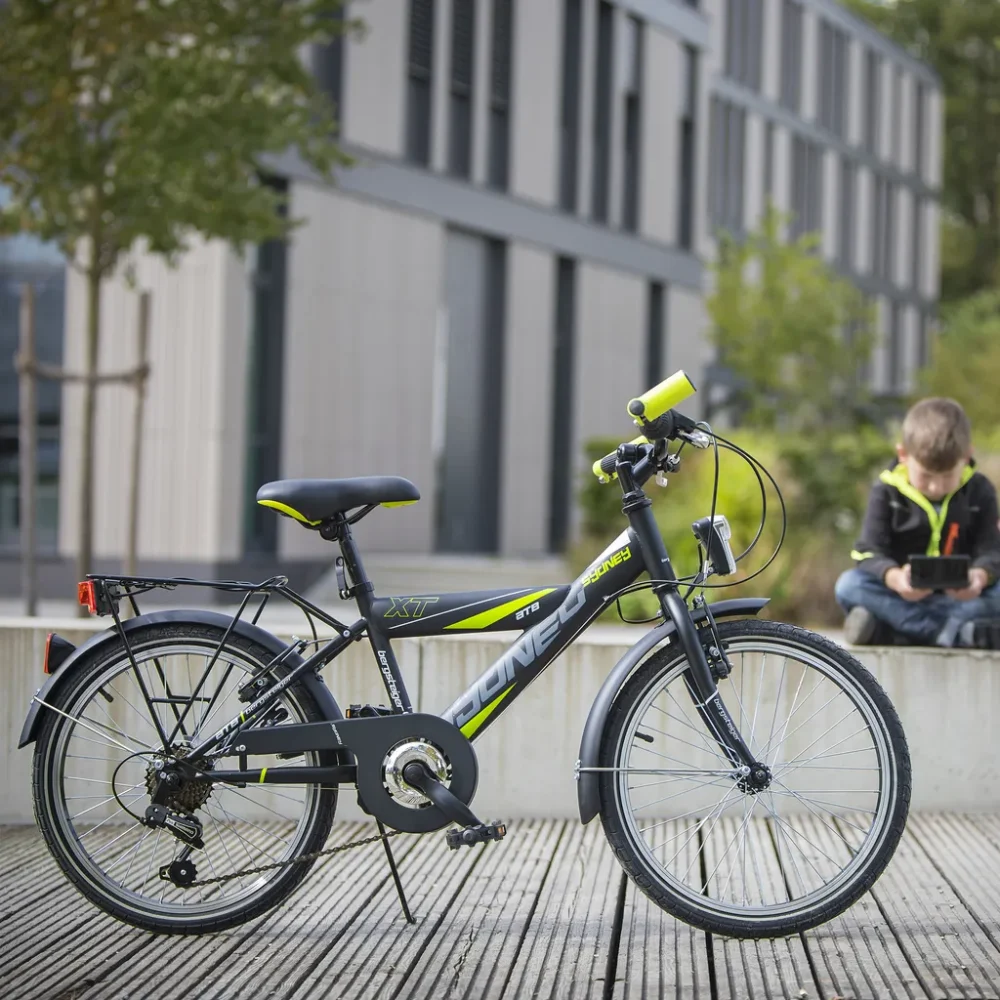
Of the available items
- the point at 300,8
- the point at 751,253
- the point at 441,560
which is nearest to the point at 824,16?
the point at 751,253

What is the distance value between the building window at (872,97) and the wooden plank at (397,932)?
3829cm

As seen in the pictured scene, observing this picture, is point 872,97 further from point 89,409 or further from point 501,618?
point 501,618

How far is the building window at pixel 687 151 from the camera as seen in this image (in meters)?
24.7

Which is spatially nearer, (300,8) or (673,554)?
(300,8)

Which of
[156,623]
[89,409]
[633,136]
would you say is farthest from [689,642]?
[633,136]

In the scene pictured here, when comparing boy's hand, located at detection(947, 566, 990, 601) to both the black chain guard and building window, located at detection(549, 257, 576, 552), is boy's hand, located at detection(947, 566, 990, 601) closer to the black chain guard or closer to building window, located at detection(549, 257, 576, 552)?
the black chain guard

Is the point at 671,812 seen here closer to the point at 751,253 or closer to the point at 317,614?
the point at 317,614

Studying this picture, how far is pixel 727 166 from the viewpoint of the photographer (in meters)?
32.8

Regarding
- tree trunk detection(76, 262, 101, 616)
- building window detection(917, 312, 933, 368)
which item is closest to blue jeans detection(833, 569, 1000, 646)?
Result: tree trunk detection(76, 262, 101, 616)

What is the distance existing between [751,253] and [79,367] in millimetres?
15026

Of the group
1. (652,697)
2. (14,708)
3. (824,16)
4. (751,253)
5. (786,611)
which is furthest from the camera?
(824,16)

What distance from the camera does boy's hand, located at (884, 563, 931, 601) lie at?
17.1 feet

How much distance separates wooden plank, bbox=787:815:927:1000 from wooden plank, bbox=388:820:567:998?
29.3 inches

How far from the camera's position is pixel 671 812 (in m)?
5.22
